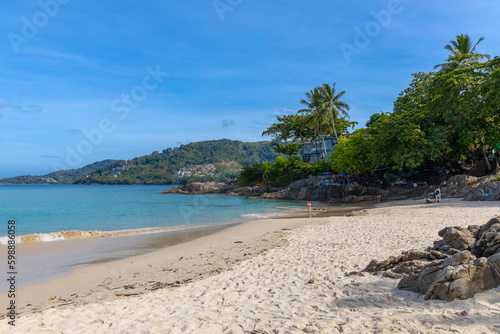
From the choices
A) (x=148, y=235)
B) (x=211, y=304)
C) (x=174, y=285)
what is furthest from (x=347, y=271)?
(x=148, y=235)

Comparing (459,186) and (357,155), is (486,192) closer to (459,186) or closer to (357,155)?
(459,186)

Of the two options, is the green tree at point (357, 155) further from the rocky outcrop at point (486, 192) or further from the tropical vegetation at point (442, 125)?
the rocky outcrop at point (486, 192)

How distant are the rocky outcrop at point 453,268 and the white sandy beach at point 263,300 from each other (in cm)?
17

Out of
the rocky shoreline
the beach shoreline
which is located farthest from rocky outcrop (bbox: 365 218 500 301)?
the rocky shoreline

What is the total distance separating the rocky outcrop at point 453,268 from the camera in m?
4.26

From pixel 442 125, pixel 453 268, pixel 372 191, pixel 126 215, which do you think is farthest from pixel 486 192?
pixel 126 215

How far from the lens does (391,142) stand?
30.1 m

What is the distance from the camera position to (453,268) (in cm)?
448

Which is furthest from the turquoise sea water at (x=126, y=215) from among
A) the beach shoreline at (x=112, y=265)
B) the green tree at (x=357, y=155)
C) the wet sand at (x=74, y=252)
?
the green tree at (x=357, y=155)

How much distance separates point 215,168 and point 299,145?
11761 centimetres

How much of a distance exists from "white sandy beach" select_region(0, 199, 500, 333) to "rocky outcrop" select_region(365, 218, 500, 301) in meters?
0.17

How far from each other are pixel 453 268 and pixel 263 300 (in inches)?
116

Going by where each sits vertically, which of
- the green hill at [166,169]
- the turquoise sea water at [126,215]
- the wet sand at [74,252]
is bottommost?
the turquoise sea water at [126,215]

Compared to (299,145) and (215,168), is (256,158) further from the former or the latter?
(299,145)
